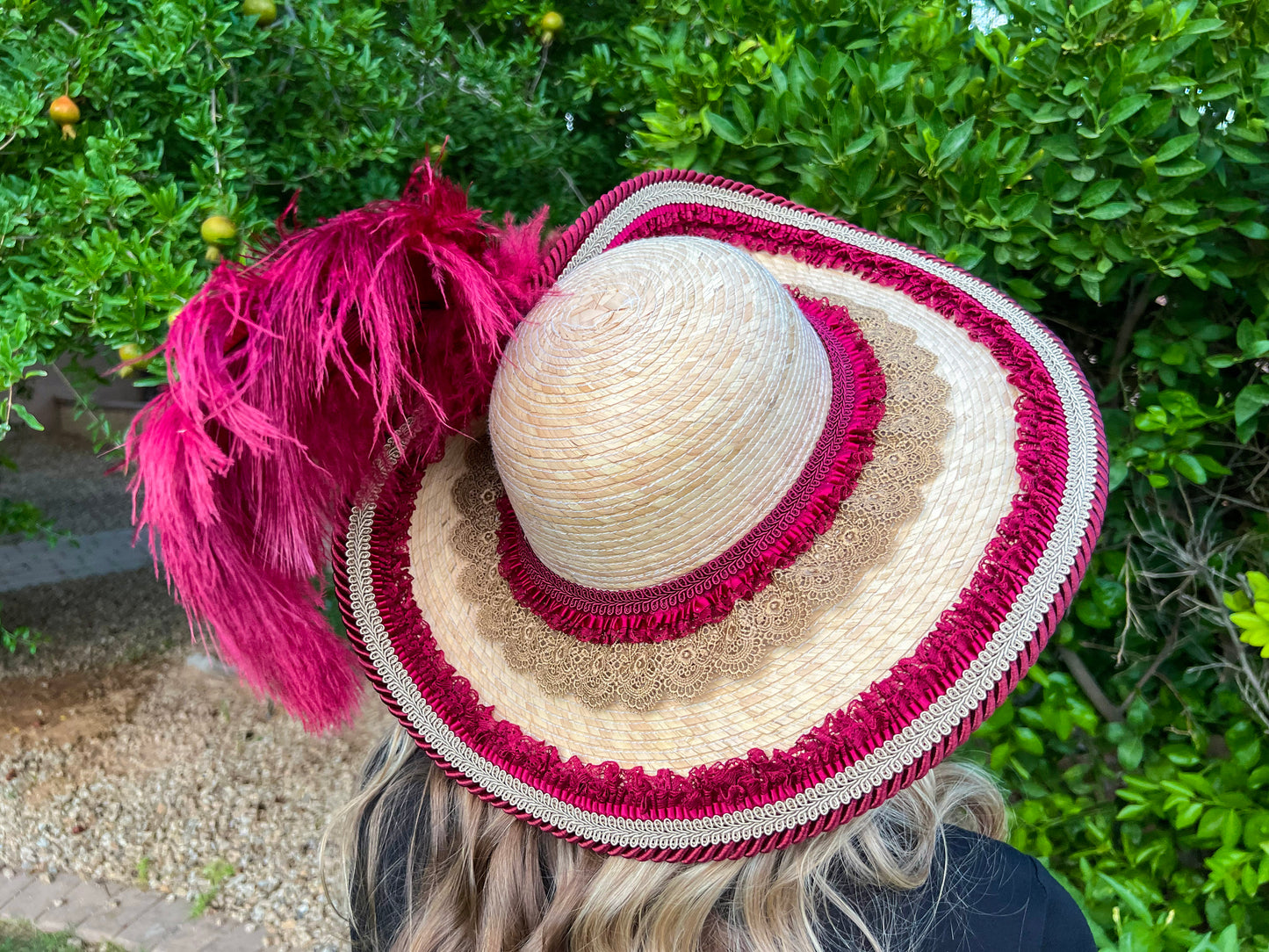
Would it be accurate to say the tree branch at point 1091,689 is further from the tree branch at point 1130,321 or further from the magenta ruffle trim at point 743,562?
the magenta ruffle trim at point 743,562

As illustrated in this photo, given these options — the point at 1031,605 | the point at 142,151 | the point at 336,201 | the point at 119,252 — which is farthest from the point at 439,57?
the point at 1031,605

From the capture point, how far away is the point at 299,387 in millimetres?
1036

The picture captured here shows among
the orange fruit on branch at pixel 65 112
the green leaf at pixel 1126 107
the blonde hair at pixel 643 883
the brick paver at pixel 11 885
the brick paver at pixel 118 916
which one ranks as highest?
the green leaf at pixel 1126 107

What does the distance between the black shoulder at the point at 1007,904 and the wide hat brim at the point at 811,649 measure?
260mm

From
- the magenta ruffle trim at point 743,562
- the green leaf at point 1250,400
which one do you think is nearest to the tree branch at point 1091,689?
the green leaf at point 1250,400

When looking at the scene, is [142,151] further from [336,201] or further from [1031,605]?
[1031,605]

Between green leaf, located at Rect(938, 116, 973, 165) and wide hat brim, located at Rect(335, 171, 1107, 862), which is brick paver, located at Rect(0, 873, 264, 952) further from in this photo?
green leaf, located at Rect(938, 116, 973, 165)

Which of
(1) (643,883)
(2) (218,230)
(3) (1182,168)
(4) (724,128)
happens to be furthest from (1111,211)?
(2) (218,230)

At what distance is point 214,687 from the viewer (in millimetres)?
4016

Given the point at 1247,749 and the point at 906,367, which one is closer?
the point at 906,367

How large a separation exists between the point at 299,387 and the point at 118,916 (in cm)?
296

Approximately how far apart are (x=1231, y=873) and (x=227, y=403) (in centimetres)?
226

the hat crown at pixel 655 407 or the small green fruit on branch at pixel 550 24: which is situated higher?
the small green fruit on branch at pixel 550 24

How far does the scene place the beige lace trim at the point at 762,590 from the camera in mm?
1122
